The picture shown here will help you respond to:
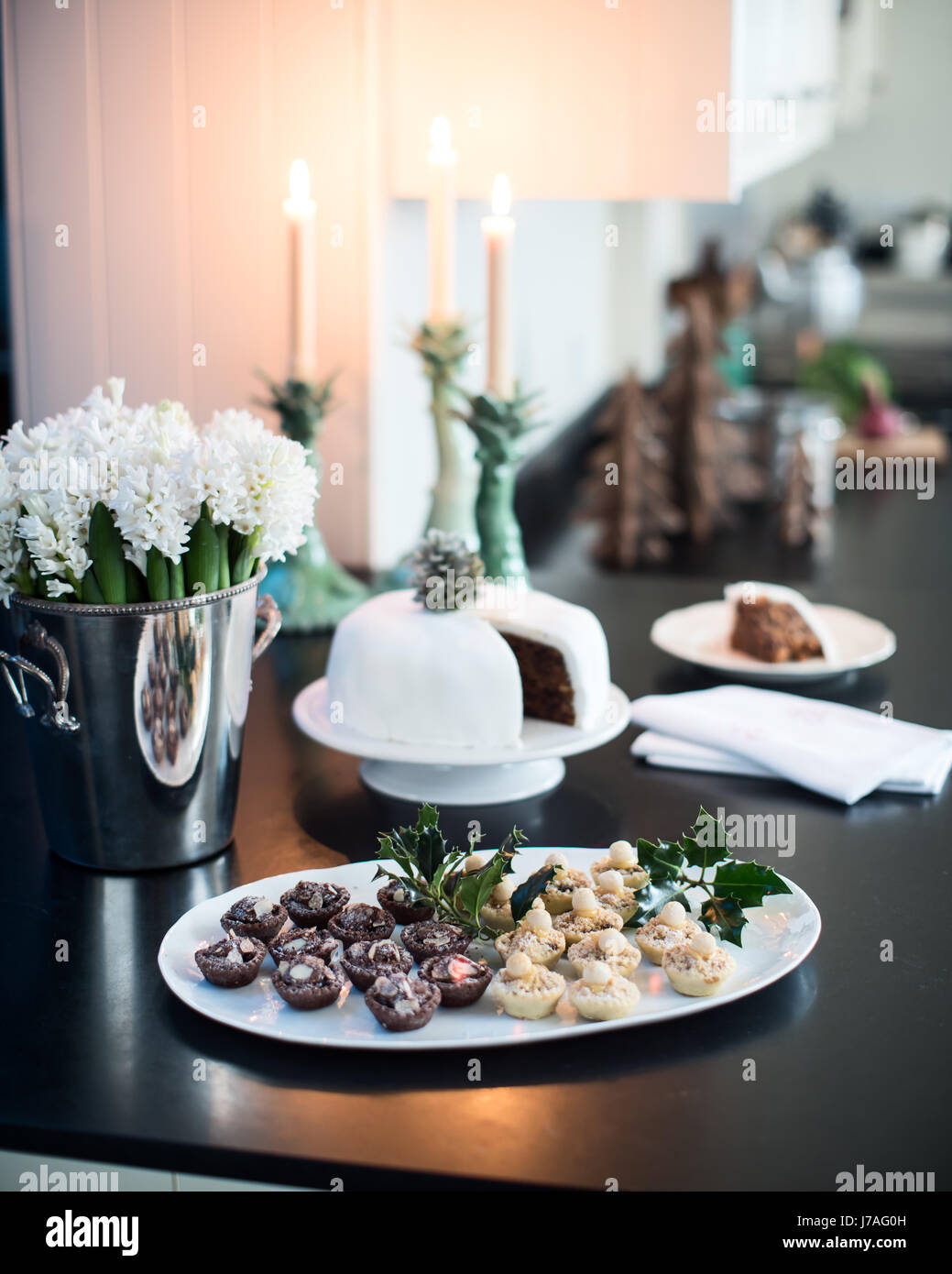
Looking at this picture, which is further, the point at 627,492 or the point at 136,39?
the point at 627,492

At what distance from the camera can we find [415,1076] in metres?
0.75

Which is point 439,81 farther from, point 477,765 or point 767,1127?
point 767,1127

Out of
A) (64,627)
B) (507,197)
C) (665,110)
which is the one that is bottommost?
(64,627)

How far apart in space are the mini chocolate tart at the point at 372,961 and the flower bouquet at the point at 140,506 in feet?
0.93

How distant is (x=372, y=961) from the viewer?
0.81 meters

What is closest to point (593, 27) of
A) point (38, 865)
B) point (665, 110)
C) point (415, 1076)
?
point (665, 110)

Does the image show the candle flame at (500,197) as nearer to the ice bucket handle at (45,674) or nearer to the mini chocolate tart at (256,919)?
the ice bucket handle at (45,674)

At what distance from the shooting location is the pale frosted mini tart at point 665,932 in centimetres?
84

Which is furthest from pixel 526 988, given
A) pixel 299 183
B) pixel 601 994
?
pixel 299 183

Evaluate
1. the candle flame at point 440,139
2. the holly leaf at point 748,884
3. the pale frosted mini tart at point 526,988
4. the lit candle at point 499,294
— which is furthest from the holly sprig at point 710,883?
the candle flame at point 440,139

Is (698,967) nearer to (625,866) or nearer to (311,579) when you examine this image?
(625,866)

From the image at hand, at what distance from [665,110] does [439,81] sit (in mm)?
274

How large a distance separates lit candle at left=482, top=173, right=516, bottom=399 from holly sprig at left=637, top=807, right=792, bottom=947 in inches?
27.2

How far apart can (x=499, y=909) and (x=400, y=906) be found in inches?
2.6
